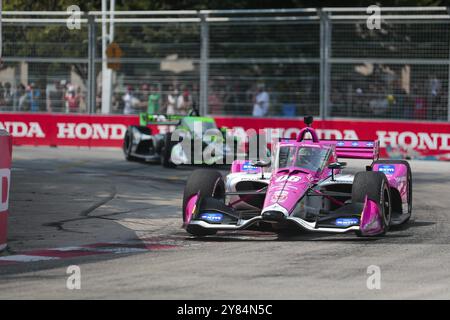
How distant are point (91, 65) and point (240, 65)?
4.27 metres

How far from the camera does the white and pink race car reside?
11672 mm

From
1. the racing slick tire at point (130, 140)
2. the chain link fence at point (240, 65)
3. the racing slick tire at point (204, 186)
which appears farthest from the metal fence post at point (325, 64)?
the racing slick tire at point (204, 186)

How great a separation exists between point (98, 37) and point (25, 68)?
7.50ft

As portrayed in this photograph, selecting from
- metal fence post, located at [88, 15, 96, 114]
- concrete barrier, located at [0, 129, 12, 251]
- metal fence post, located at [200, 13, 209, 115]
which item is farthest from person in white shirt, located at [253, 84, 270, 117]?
concrete barrier, located at [0, 129, 12, 251]

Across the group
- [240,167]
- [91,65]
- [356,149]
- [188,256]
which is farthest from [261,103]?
[188,256]

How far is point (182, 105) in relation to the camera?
27656 millimetres

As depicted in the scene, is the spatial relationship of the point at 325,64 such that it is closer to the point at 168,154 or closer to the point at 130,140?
the point at 130,140

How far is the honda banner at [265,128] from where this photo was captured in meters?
24.7

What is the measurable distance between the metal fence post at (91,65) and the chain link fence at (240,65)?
0.09 ft

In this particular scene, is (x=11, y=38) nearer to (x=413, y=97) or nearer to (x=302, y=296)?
(x=413, y=97)

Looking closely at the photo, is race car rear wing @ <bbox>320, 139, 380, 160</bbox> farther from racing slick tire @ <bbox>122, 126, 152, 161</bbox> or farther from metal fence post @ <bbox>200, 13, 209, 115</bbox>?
metal fence post @ <bbox>200, 13, 209, 115</bbox>

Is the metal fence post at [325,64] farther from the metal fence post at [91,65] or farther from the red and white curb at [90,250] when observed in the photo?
the red and white curb at [90,250]

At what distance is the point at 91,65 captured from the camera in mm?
28453

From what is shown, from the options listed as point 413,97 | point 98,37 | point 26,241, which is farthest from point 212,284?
point 98,37
